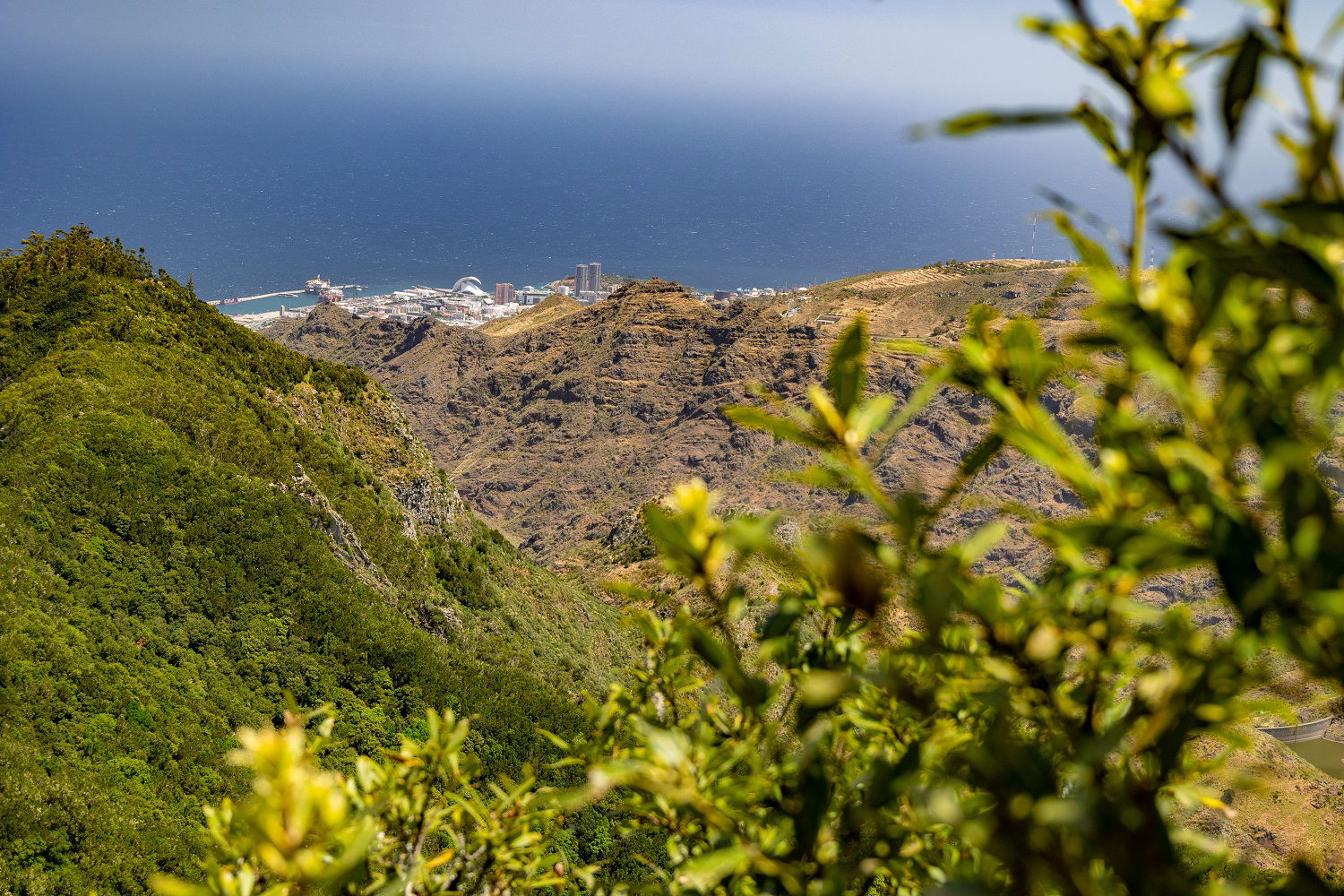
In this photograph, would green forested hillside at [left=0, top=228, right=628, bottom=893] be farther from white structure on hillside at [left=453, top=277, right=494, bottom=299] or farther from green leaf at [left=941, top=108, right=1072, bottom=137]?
white structure on hillside at [left=453, top=277, right=494, bottom=299]

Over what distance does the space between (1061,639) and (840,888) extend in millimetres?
363

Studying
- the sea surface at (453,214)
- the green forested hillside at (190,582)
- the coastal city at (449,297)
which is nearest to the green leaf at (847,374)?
the green forested hillside at (190,582)

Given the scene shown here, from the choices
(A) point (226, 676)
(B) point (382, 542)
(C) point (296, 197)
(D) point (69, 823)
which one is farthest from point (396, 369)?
(C) point (296, 197)

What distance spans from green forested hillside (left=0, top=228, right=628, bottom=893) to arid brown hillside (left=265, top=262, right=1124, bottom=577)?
56.4 feet

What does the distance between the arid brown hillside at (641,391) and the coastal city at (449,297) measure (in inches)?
1048

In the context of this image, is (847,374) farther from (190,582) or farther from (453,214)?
(453,214)

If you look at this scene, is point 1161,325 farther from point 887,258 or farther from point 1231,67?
point 887,258

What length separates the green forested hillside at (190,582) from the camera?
8156 mm

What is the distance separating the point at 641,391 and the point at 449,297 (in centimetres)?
5700

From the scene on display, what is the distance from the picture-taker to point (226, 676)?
11.4 m

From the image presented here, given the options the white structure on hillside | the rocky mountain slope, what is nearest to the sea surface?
the white structure on hillside

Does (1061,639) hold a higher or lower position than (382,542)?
higher

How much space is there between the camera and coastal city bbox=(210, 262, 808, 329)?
9300 centimetres

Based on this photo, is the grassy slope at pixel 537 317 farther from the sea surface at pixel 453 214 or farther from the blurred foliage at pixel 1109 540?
the blurred foliage at pixel 1109 540
